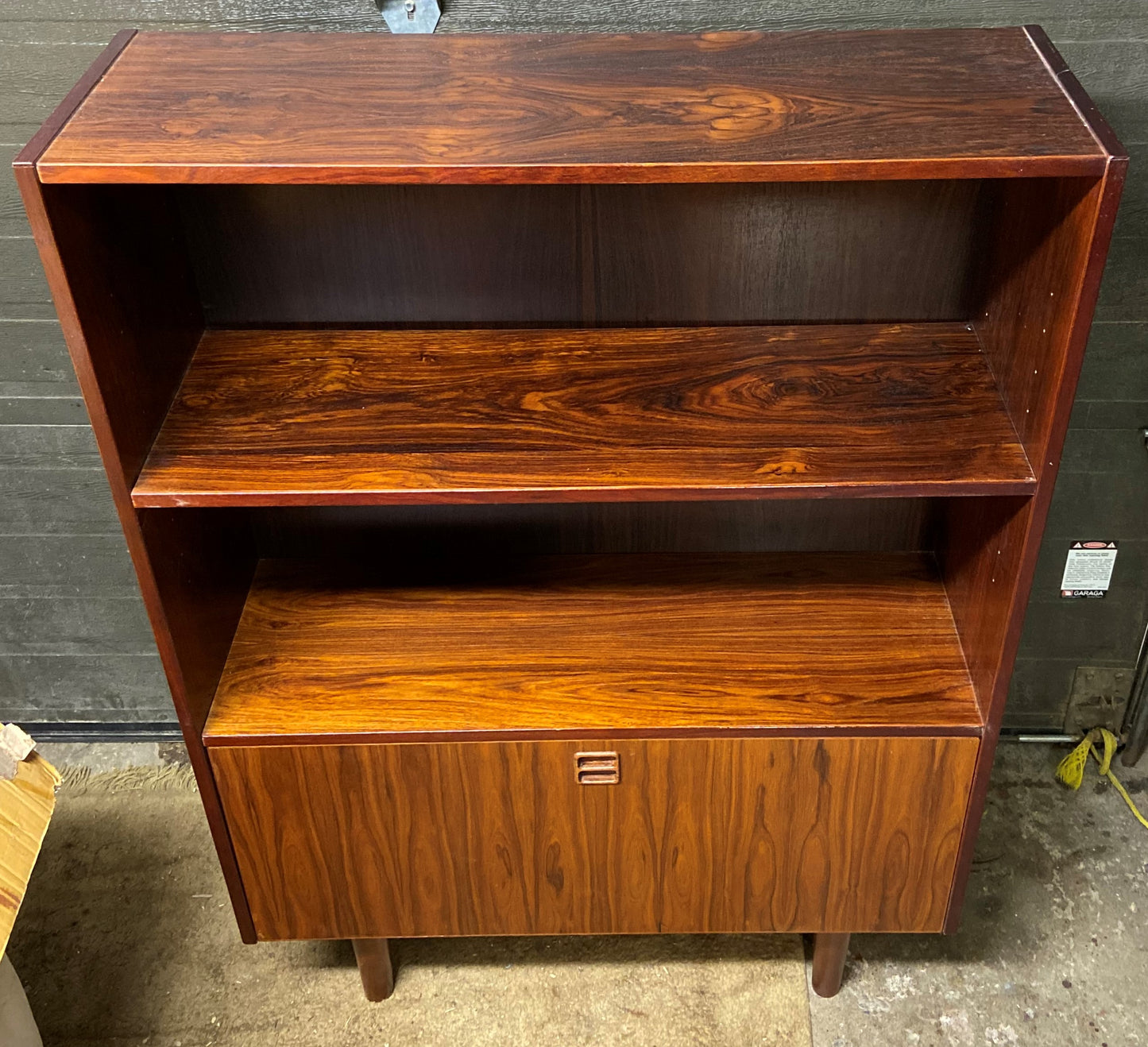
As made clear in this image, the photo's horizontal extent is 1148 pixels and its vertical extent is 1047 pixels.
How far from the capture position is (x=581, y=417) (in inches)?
54.6

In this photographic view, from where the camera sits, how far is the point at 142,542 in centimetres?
131

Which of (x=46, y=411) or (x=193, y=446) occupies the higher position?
(x=193, y=446)

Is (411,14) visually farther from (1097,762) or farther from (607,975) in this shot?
(1097,762)

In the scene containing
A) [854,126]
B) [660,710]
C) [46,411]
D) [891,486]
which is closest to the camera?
[854,126]

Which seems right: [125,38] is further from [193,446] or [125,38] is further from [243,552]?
[243,552]

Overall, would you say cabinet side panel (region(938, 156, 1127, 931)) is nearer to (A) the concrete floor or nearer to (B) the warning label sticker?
(A) the concrete floor

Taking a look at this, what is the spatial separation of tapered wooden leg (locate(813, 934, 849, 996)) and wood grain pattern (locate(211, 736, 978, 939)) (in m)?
0.10

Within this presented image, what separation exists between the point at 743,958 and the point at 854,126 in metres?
1.29

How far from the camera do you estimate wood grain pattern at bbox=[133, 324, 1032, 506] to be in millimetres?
1286

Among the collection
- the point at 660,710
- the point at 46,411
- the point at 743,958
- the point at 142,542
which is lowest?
the point at 743,958

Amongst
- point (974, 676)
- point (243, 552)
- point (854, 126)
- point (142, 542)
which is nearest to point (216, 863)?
point (243, 552)

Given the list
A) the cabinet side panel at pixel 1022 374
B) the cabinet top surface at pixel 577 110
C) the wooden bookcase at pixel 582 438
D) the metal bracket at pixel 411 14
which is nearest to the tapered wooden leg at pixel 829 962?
the wooden bookcase at pixel 582 438

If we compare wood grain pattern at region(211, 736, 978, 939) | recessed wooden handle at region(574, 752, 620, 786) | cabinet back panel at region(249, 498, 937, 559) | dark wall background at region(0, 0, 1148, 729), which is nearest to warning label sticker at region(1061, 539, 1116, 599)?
dark wall background at region(0, 0, 1148, 729)

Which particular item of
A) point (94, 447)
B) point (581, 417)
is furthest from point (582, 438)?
point (94, 447)
